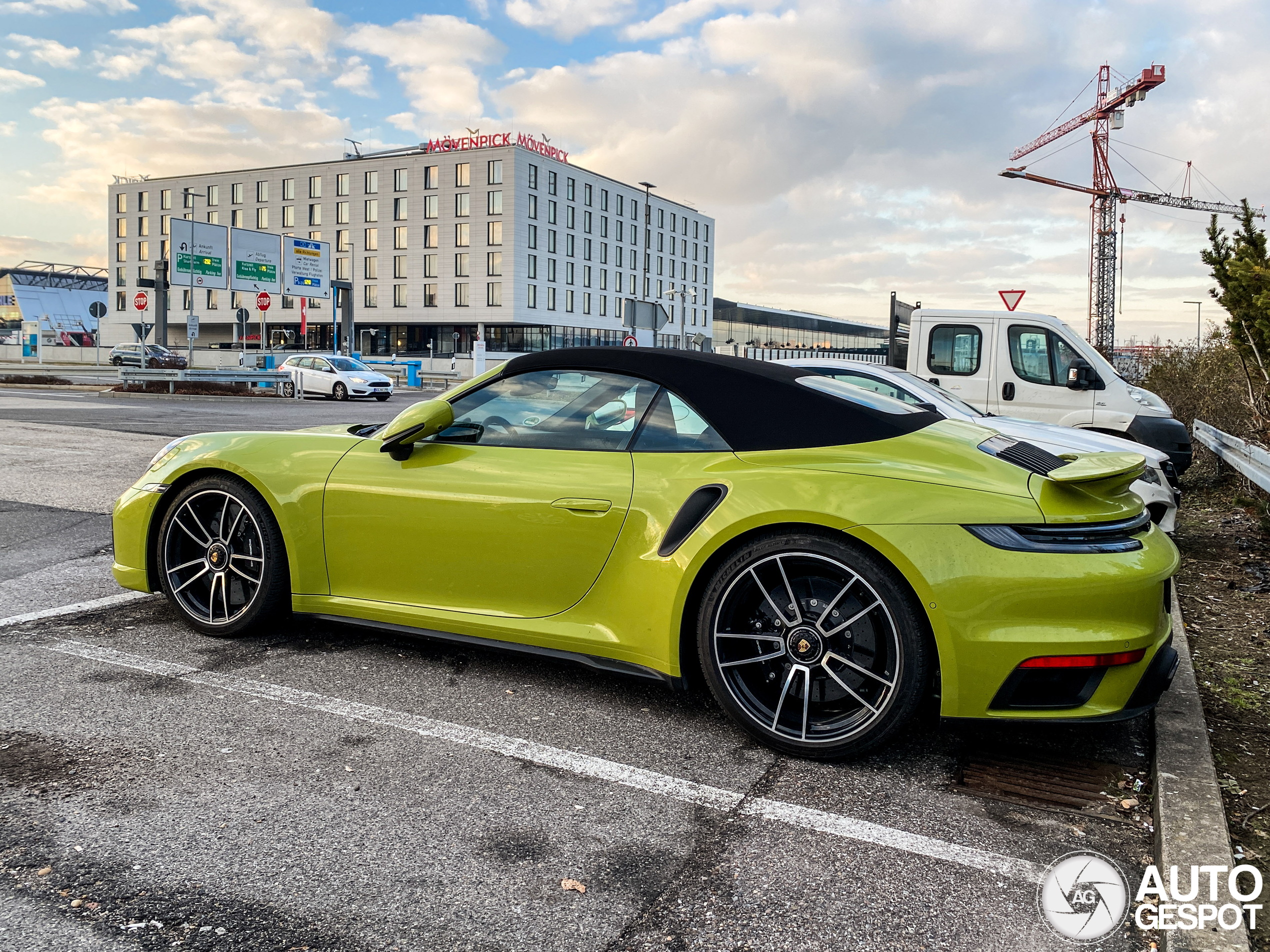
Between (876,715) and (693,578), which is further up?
(693,578)

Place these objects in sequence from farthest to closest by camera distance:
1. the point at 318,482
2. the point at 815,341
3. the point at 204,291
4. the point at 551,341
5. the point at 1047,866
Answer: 1. the point at 815,341
2. the point at 204,291
3. the point at 551,341
4. the point at 318,482
5. the point at 1047,866

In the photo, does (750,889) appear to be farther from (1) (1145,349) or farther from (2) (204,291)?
(2) (204,291)

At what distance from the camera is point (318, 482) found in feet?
13.1

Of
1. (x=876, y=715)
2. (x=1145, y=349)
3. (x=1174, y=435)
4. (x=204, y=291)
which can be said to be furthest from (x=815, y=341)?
(x=876, y=715)

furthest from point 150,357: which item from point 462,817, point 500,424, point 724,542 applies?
point 462,817

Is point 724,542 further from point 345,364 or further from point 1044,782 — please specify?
point 345,364

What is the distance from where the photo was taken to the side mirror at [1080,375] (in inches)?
367

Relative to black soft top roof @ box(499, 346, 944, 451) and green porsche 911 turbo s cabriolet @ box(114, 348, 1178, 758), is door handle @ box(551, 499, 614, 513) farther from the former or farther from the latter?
black soft top roof @ box(499, 346, 944, 451)

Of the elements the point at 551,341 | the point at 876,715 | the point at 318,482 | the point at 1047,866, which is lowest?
the point at 1047,866

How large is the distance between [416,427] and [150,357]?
4338 centimetres

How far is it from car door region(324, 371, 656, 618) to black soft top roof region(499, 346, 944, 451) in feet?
0.24

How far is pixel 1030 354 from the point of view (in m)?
9.69

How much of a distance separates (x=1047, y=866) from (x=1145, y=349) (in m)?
17.3

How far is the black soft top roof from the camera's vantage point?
3.33 m
